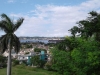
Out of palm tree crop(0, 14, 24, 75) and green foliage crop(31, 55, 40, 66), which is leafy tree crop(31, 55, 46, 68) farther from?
palm tree crop(0, 14, 24, 75)

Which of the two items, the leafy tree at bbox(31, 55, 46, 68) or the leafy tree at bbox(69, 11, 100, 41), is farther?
the leafy tree at bbox(31, 55, 46, 68)

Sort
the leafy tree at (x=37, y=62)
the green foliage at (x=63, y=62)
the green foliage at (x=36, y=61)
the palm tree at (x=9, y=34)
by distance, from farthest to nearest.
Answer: the leafy tree at (x=37, y=62), the green foliage at (x=36, y=61), the palm tree at (x=9, y=34), the green foliage at (x=63, y=62)

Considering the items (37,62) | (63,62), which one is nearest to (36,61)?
(37,62)

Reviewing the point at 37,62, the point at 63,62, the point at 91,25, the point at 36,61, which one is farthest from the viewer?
the point at 36,61

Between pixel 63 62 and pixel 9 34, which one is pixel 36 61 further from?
pixel 63 62

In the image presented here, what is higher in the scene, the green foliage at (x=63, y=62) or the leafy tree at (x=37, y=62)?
the green foliage at (x=63, y=62)

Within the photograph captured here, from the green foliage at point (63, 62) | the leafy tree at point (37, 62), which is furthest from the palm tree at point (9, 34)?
the leafy tree at point (37, 62)

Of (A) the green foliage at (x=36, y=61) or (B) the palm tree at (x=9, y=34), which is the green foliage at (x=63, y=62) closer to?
(B) the palm tree at (x=9, y=34)

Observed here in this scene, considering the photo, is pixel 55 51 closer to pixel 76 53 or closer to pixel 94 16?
pixel 76 53

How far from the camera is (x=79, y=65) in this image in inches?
687

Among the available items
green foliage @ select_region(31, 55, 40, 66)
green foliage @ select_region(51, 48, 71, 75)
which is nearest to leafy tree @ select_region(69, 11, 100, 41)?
green foliage @ select_region(51, 48, 71, 75)

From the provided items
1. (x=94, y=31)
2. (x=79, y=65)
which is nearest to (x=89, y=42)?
(x=79, y=65)

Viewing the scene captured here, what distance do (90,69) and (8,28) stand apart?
807 centimetres

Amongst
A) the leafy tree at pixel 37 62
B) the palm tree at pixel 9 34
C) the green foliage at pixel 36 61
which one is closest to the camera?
the palm tree at pixel 9 34
